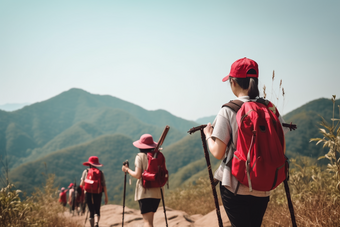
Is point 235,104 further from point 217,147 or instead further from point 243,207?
point 243,207

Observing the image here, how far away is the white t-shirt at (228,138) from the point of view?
6.53 ft

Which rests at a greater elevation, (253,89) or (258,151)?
(253,89)

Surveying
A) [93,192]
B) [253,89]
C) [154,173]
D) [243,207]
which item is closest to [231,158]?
[243,207]

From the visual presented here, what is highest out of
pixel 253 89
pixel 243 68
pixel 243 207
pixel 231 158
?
pixel 243 68

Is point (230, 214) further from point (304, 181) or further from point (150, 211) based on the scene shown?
point (304, 181)

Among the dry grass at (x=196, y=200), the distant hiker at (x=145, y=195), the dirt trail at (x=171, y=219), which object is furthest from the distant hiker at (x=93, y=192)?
the dry grass at (x=196, y=200)

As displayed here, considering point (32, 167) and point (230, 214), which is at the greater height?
point (230, 214)

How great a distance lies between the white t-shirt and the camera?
199 centimetres

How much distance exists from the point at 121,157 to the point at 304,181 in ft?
501

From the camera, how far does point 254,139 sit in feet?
6.07

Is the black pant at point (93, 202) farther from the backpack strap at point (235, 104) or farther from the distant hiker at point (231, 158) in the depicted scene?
the backpack strap at point (235, 104)

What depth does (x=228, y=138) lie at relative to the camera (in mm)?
2031

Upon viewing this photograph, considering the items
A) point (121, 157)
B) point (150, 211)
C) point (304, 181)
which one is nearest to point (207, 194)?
point (304, 181)

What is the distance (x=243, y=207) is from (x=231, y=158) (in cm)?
40
